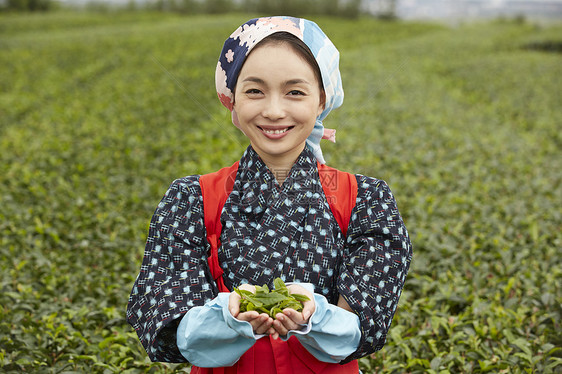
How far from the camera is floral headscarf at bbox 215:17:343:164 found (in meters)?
1.42

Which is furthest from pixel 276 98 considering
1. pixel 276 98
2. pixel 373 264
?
pixel 373 264

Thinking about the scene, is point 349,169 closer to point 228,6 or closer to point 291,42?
point 291,42

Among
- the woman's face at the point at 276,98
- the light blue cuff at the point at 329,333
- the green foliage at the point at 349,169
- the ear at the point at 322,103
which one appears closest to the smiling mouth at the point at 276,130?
the woman's face at the point at 276,98

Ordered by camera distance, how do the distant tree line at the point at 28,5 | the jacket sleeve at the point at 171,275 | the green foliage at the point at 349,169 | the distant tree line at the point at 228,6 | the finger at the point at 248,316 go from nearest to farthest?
the finger at the point at 248,316 → the jacket sleeve at the point at 171,275 → the green foliage at the point at 349,169 → the distant tree line at the point at 28,5 → the distant tree line at the point at 228,6

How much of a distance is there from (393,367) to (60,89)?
9.08 m

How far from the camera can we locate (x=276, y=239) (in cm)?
144

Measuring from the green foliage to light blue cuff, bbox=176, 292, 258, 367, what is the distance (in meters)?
0.63

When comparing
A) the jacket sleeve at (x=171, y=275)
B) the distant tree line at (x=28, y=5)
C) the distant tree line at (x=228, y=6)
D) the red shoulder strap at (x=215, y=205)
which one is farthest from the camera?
the distant tree line at (x=228, y=6)

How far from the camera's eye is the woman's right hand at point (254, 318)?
3.92 ft

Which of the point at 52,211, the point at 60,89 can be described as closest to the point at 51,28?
the point at 60,89

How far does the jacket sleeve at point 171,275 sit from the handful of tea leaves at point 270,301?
0.19 meters

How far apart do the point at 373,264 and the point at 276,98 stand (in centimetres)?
51

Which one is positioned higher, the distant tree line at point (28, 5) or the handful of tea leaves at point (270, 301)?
the distant tree line at point (28, 5)

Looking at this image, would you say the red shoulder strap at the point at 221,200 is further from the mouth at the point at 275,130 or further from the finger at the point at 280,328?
the finger at the point at 280,328
